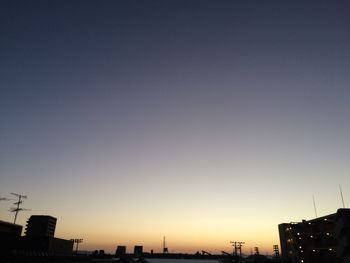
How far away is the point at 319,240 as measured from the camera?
87.4m

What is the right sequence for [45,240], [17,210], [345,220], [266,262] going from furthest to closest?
[17,210] < [45,240] < [266,262] < [345,220]

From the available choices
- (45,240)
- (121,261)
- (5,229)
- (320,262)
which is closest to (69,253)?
(45,240)

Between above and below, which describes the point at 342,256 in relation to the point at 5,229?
below

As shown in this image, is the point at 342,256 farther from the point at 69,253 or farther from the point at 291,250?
the point at 69,253

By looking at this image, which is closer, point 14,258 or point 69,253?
point 14,258

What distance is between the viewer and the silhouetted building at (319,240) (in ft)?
224

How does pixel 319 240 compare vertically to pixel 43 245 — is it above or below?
below

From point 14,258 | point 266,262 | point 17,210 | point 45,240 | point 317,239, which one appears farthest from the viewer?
point 17,210

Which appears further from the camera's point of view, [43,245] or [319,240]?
[43,245]

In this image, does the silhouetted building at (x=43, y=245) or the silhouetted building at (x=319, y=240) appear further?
the silhouetted building at (x=43, y=245)

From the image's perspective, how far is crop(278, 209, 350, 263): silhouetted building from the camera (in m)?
68.4

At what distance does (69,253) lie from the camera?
18712 cm

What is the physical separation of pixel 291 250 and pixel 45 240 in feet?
395

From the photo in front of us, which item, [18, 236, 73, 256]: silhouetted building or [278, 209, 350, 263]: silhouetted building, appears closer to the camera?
[278, 209, 350, 263]: silhouetted building
